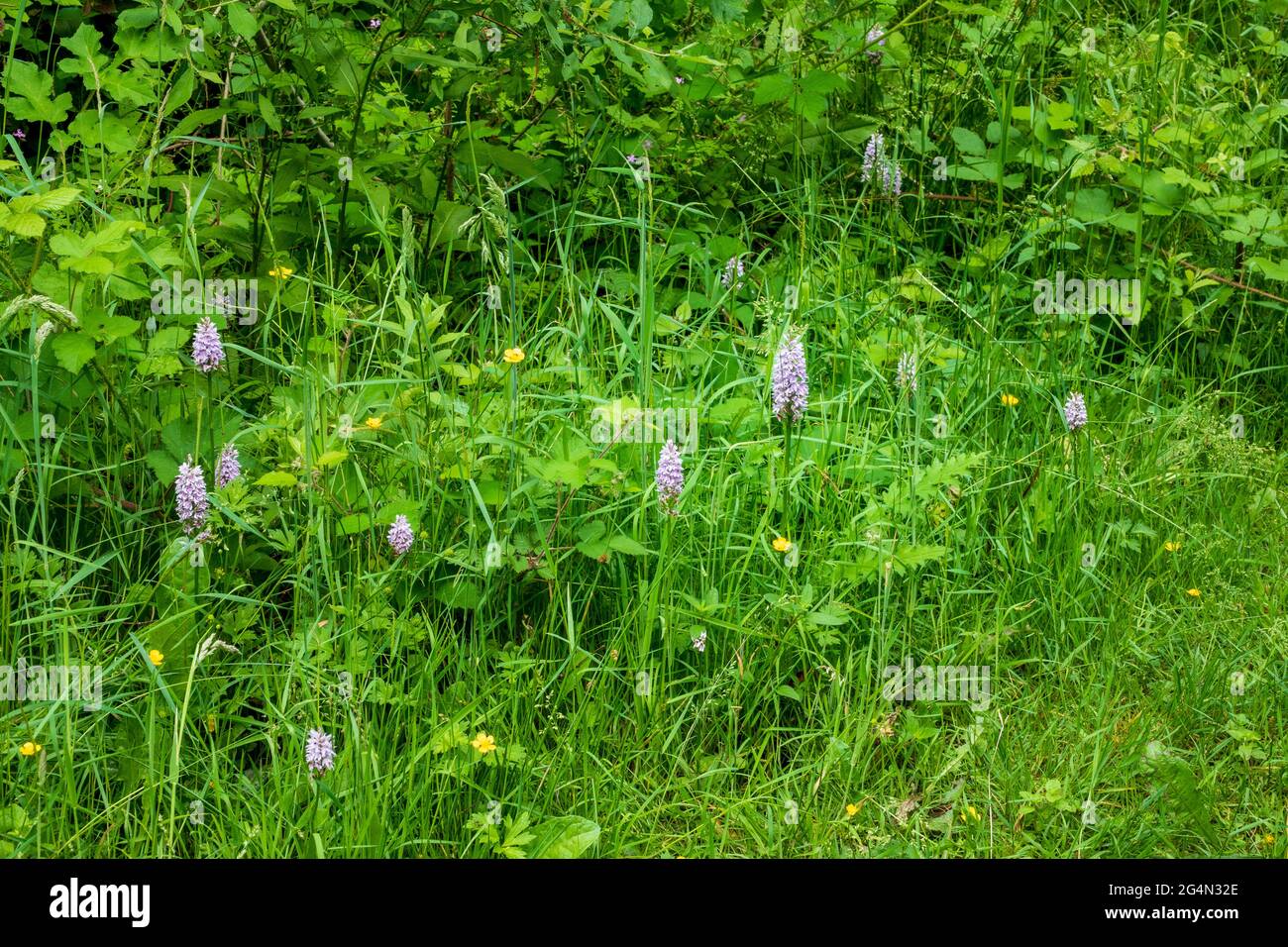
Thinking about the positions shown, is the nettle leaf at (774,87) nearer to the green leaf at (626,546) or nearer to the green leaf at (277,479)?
the green leaf at (626,546)

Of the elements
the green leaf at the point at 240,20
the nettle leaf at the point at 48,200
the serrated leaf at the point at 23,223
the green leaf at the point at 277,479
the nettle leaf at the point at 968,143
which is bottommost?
the green leaf at the point at 277,479

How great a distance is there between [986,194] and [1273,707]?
224cm

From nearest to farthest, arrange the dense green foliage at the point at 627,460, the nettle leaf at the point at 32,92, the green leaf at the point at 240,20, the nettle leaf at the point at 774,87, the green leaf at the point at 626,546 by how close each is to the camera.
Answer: the dense green foliage at the point at 627,460 < the green leaf at the point at 626,546 < the green leaf at the point at 240,20 < the nettle leaf at the point at 32,92 < the nettle leaf at the point at 774,87

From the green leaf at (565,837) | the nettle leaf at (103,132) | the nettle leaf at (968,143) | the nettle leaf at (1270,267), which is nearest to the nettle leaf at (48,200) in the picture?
the nettle leaf at (103,132)

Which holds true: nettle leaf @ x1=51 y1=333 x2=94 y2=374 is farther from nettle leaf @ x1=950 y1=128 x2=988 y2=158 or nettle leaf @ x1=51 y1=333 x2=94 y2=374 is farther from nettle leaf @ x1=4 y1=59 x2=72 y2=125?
nettle leaf @ x1=950 y1=128 x2=988 y2=158

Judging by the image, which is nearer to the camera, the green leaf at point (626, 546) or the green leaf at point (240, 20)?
the green leaf at point (626, 546)

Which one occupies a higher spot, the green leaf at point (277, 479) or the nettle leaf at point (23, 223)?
the nettle leaf at point (23, 223)

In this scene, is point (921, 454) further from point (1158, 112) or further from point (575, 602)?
point (1158, 112)

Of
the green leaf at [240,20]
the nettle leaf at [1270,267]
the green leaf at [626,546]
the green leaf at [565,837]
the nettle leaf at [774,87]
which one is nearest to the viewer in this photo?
the green leaf at [565,837]

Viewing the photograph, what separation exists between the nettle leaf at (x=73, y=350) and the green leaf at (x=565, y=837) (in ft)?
4.77

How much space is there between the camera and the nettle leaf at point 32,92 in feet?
10.7

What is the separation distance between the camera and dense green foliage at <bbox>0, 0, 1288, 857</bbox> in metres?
2.57

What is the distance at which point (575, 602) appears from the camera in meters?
2.96
